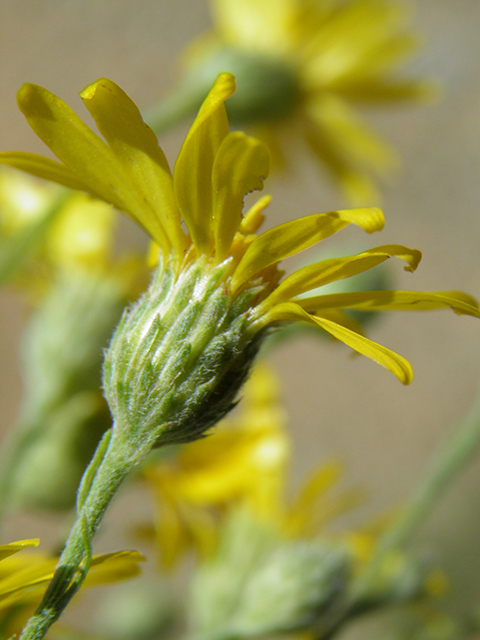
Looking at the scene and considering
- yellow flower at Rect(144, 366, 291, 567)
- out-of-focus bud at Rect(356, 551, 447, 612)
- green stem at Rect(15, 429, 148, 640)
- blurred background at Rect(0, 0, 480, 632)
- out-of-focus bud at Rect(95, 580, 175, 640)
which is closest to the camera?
green stem at Rect(15, 429, 148, 640)

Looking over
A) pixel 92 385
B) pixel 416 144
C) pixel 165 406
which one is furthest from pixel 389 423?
pixel 165 406

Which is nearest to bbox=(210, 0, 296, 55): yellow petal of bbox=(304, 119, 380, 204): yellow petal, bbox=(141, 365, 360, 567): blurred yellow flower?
bbox=(304, 119, 380, 204): yellow petal

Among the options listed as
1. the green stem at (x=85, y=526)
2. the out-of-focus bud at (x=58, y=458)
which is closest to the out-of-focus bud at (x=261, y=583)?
the out-of-focus bud at (x=58, y=458)

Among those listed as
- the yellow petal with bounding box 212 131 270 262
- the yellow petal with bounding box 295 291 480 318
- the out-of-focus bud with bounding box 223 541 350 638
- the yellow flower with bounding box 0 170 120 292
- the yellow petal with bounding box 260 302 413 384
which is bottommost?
the out-of-focus bud with bounding box 223 541 350 638

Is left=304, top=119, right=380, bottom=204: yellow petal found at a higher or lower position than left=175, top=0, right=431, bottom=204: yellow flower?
lower

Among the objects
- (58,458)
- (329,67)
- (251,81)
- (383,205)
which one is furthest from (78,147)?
(383,205)

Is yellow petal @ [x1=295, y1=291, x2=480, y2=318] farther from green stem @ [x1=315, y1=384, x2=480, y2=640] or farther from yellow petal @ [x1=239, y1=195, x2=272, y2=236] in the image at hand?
green stem @ [x1=315, y1=384, x2=480, y2=640]

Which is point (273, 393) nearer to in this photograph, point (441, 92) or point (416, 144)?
point (441, 92)
